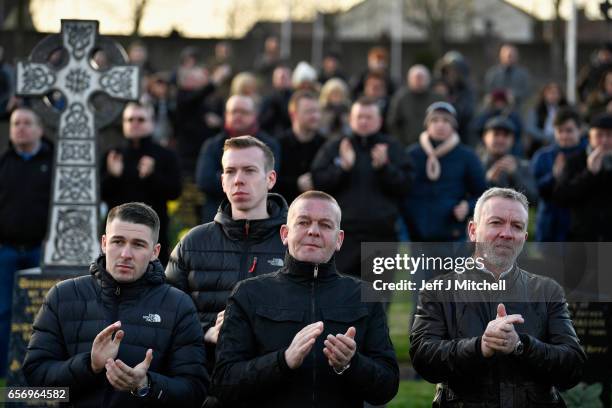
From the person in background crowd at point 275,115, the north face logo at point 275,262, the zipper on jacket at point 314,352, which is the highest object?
the person in background crowd at point 275,115

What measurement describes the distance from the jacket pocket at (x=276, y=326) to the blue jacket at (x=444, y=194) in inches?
211

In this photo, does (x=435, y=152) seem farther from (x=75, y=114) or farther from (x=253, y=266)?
(x=253, y=266)

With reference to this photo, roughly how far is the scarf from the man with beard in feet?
16.5

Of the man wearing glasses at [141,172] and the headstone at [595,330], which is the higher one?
the man wearing glasses at [141,172]

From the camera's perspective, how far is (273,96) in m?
17.6

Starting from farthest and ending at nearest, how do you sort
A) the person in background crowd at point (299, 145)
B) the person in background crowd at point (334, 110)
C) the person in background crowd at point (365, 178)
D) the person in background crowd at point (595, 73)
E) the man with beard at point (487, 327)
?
the person in background crowd at point (595, 73)
the person in background crowd at point (334, 110)
the person in background crowd at point (299, 145)
the person in background crowd at point (365, 178)
the man with beard at point (487, 327)

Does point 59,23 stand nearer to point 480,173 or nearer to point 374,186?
point 374,186

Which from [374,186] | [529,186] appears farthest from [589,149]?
[374,186]

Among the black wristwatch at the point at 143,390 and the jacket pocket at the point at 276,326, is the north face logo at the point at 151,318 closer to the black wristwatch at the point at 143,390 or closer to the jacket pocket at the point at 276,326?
the black wristwatch at the point at 143,390

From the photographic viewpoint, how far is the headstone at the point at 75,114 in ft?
34.0

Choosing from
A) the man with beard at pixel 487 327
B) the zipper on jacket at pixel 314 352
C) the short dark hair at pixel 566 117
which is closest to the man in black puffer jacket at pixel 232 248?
the zipper on jacket at pixel 314 352

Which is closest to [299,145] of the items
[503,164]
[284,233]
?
[503,164]

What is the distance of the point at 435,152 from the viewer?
1221 centimetres

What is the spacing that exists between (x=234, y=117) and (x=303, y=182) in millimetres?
904
